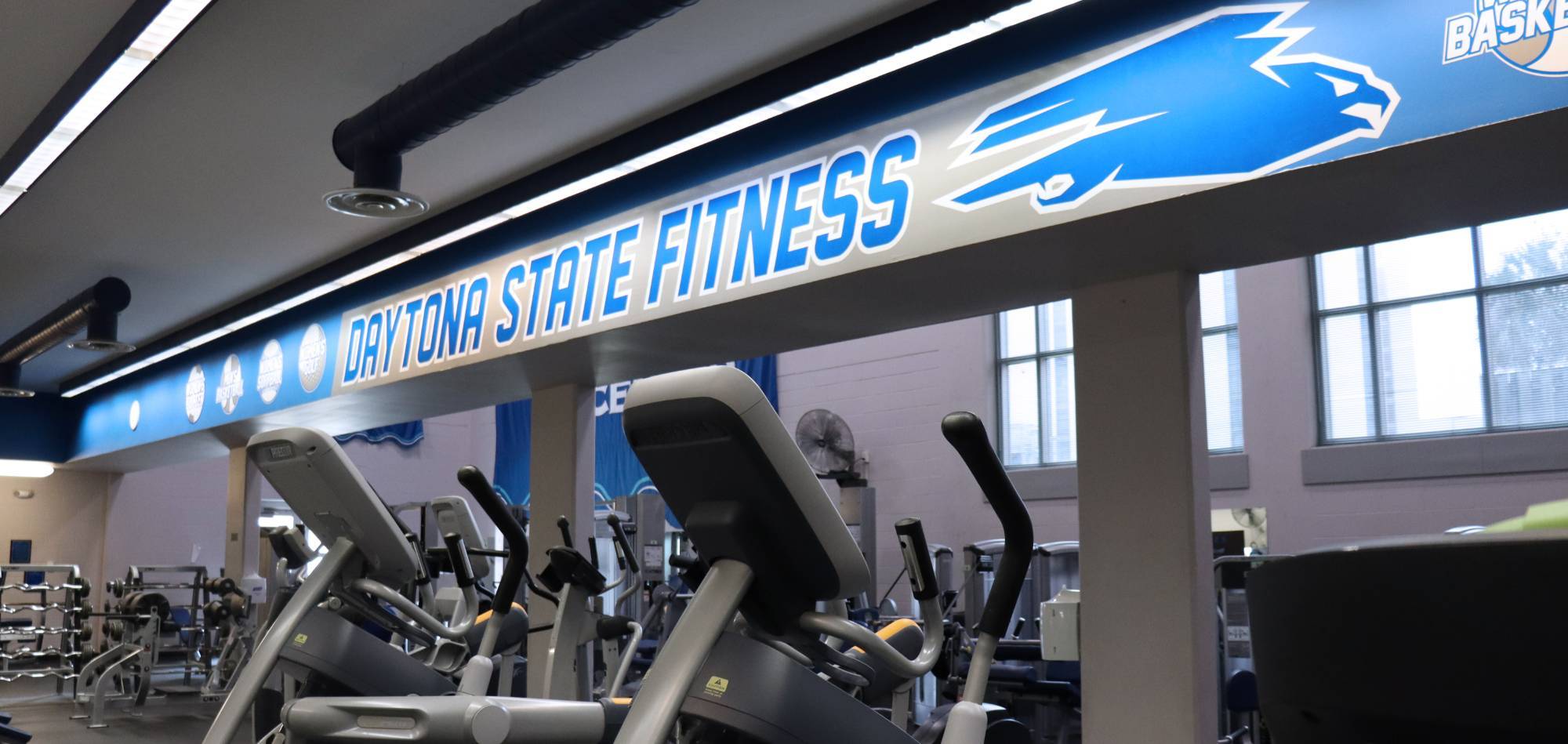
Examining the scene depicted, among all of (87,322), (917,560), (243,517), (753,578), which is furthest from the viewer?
(243,517)

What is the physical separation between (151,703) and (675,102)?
24.8 feet

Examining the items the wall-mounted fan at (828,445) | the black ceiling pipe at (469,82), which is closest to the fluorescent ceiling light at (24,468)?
the wall-mounted fan at (828,445)

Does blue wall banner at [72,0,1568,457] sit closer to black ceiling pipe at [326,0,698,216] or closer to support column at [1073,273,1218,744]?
support column at [1073,273,1218,744]

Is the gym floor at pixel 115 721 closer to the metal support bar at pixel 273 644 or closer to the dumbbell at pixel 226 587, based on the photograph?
the dumbbell at pixel 226 587

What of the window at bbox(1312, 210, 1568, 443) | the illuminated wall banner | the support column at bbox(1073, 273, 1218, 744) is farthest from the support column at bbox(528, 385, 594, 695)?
the window at bbox(1312, 210, 1568, 443)

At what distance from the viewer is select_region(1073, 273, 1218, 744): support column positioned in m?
4.07

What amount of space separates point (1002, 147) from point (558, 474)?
3.91 meters

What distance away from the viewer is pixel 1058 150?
3.88 metres

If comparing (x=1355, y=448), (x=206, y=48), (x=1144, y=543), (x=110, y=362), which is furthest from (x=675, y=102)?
(x=110, y=362)

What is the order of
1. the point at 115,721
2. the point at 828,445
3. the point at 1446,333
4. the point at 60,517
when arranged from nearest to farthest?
1. the point at 115,721
2. the point at 1446,333
3. the point at 828,445
4. the point at 60,517

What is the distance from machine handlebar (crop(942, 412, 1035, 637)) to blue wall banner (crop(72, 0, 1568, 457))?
178cm

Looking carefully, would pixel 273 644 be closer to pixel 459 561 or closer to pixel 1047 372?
pixel 459 561

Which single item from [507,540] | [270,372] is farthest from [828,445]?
[507,540]

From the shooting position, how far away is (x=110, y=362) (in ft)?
36.2
